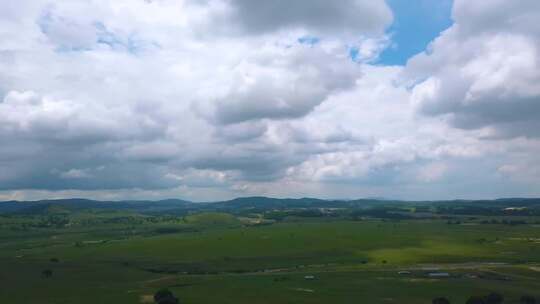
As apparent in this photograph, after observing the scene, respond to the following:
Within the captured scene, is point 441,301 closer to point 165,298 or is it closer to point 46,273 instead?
point 165,298

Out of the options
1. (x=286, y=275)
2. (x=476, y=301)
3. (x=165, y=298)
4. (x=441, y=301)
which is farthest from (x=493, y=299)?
(x=165, y=298)

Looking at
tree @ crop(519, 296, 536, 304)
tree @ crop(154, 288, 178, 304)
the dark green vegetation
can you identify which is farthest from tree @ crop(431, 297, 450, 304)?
tree @ crop(154, 288, 178, 304)

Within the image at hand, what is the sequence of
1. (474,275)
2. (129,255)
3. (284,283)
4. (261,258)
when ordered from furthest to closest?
(129,255) < (261,258) < (474,275) < (284,283)

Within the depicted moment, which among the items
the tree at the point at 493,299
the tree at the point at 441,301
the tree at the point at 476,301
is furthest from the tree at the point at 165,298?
the tree at the point at 493,299

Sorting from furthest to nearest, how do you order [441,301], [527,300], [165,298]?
[165,298]
[527,300]
[441,301]

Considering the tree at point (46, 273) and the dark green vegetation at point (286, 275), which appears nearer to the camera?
the dark green vegetation at point (286, 275)

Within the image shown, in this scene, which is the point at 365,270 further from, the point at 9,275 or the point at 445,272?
the point at 9,275

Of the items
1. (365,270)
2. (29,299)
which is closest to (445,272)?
(365,270)

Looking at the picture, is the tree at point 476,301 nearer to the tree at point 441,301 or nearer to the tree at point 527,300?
the tree at point 441,301

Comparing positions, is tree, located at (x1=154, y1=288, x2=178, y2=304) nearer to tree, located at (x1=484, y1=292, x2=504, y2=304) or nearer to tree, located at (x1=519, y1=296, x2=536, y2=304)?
tree, located at (x1=484, y1=292, x2=504, y2=304)

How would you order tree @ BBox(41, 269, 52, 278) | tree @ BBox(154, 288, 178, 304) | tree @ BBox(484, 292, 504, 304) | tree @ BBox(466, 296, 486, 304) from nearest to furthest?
tree @ BBox(466, 296, 486, 304) < tree @ BBox(484, 292, 504, 304) < tree @ BBox(154, 288, 178, 304) < tree @ BBox(41, 269, 52, 278)

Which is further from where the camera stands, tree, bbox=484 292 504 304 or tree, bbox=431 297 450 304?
tree, bbox=431 297 450 304
